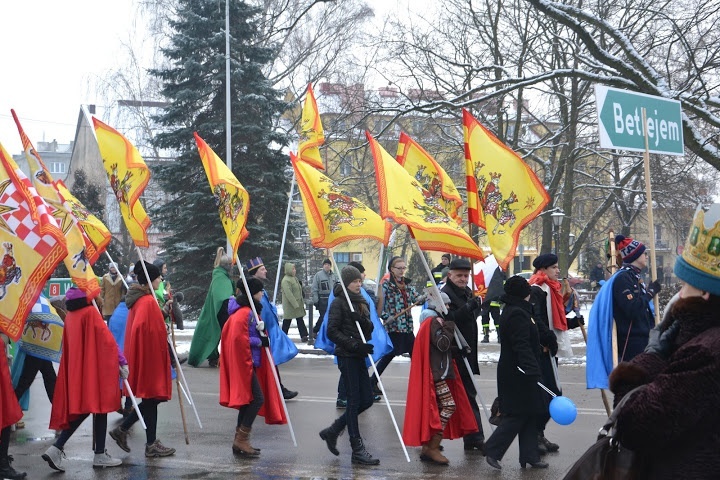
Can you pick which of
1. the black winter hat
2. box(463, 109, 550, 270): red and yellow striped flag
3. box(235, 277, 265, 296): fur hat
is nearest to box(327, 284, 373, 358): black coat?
box(235, 277, 265, 296): fur hat

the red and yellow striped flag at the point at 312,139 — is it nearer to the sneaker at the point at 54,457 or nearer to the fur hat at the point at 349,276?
the fur hat at the point at 349,276

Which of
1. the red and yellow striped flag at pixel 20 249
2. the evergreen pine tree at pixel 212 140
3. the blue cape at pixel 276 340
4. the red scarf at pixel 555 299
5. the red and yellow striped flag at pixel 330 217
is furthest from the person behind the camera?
the evergreen pine tree at pixel 212 140

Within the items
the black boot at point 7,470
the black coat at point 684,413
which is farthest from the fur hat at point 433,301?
the black coat at point 684,413

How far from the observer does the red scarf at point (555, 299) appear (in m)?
9.30

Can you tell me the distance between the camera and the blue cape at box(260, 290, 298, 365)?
1096 cm

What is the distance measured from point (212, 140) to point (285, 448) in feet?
65.2

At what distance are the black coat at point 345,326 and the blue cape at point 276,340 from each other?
258 centimetres

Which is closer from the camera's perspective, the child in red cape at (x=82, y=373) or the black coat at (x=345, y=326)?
the child in red cape at (x=82, y=373)

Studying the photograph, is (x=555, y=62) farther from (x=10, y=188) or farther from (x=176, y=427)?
(x=10, y=188)

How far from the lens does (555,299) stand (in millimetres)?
9469

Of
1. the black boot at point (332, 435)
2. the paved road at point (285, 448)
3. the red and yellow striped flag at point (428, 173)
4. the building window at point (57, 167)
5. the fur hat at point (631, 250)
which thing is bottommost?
the paved road at point (285, 448)

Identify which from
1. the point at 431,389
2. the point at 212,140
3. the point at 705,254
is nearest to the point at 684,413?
the point at 705,254

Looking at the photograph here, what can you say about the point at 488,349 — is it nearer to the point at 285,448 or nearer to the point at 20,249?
the point at 285,448

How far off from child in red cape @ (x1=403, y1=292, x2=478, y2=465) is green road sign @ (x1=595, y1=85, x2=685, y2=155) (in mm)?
2201
